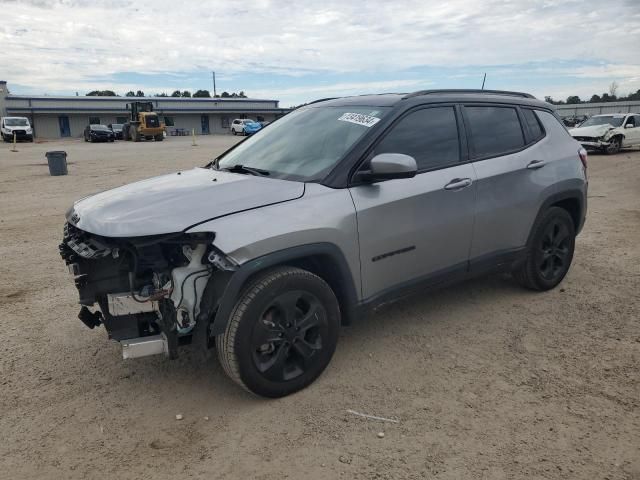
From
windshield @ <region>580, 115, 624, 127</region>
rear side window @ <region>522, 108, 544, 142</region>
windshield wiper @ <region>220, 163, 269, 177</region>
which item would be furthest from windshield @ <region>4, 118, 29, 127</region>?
rear side window @ <region>522, 108, 544, 142</region>

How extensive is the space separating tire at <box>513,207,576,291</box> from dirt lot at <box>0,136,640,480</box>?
Result: 16 cm

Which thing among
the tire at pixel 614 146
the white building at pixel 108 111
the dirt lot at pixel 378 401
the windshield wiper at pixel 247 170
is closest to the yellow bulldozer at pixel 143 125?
the white building at pixel 108 111

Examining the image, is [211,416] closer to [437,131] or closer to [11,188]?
[437,131]

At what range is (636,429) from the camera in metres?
2.85

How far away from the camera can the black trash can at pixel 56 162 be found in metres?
15.5

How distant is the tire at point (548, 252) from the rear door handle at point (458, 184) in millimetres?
1045

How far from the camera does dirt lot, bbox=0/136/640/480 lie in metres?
2.63

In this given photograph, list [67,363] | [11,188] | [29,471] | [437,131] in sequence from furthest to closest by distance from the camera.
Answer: [11,188], [437,131], [67,363], [29,471]

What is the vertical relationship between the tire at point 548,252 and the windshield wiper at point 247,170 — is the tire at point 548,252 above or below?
below

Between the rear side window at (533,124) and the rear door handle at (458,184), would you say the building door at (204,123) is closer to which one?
the rear side window at (533,124)

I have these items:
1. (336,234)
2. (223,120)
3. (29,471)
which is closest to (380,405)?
(336,234)

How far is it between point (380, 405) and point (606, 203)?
838 centimetres

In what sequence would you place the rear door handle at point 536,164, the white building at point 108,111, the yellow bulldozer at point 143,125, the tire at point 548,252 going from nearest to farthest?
the rear door handle at point 536,164, the tire at point 548,252, the yellow bulldozer at point 143,125, the white building at point 108,111

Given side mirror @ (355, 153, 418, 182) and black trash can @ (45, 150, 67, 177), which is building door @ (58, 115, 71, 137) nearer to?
black trash can @ (45, 150, 67, 177)
